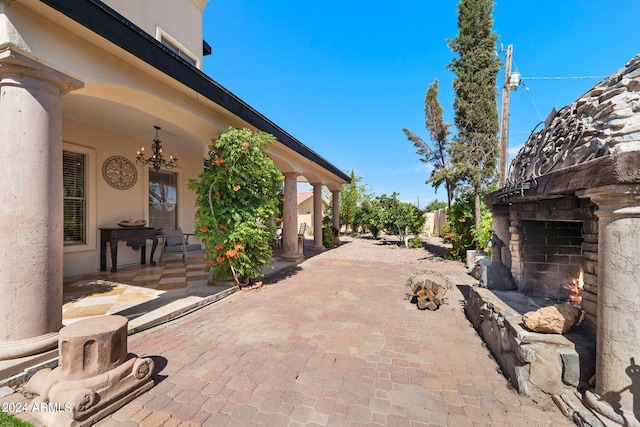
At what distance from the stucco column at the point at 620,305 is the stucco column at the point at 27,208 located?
429cm

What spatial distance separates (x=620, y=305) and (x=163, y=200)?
8.57m

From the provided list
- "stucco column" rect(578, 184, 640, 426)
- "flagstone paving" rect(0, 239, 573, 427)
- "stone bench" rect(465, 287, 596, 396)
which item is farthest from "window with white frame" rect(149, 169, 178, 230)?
"stucco column" rect(578, 184, 640, 426)

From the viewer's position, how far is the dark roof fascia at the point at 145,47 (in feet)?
7.64

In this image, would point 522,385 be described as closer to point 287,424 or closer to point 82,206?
point 287,424

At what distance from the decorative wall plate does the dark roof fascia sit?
11.6ft

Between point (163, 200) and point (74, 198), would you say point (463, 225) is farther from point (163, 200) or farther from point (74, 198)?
point (74, 198)

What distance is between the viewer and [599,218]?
1790 millimetres

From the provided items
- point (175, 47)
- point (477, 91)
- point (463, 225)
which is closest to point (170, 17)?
point (175, 47)

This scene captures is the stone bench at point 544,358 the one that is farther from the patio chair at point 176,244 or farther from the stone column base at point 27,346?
the patio chair at point 176,244

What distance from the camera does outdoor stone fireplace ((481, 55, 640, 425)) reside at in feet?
5.26

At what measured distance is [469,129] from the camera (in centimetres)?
849

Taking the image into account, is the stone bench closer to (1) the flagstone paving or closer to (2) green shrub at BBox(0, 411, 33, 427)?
(1) the flagstone paving

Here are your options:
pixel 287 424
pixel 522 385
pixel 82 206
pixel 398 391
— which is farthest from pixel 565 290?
pixel 82 206

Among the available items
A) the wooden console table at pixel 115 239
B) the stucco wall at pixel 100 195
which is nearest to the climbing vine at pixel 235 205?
the wooden console table at pixel 115 239
